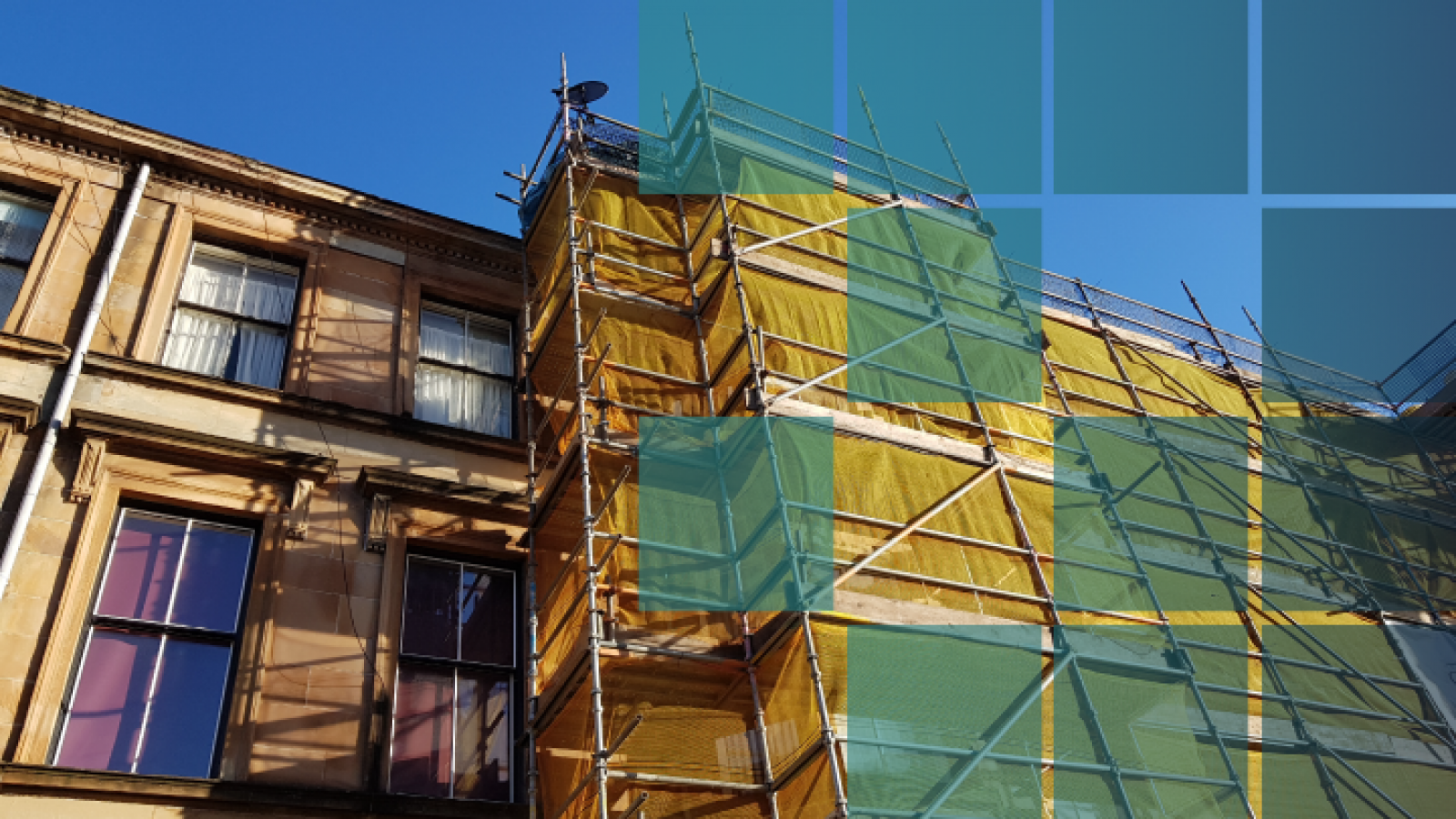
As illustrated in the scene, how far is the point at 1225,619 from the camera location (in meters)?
13.9

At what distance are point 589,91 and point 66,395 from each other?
8477 millimetres

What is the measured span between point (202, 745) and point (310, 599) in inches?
63.8

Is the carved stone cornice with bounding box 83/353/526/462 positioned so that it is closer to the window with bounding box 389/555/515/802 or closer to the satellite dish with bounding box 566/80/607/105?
the window with bounding box 389/555/515/802

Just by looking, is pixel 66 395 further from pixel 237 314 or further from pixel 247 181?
pixel 247 181

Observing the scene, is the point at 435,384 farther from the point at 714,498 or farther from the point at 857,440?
Result: the point at 857,440

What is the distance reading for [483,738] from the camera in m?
11.5

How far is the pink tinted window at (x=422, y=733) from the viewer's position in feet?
35.7
